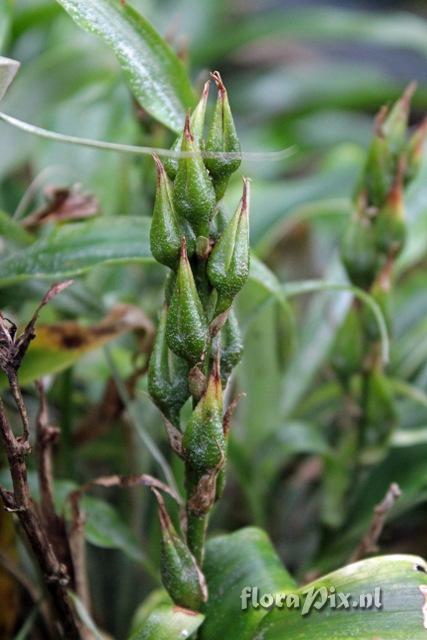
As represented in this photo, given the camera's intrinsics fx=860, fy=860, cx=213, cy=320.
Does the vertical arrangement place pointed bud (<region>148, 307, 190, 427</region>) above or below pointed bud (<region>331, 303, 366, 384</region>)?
above

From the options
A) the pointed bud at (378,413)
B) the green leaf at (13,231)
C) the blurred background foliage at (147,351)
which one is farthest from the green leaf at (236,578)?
the green leaf at (13,231)

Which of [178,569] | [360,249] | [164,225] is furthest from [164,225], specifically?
[360,249]

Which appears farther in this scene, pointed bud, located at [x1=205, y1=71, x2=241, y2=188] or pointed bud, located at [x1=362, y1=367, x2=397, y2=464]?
pointed bud, located at [x1=362, y1=367, x2=397, y2=464]

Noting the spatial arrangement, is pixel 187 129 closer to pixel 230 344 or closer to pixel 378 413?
pixel 230 344

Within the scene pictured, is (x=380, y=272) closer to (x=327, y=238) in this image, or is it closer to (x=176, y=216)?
(x=176, y=216)

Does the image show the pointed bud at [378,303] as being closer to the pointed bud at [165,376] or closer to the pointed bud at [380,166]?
the pointed bud at [380,166]

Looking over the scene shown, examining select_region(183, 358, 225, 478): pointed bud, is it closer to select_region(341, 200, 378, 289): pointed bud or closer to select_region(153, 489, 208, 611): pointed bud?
select_region(153, 489, 208, 611): pointed bud

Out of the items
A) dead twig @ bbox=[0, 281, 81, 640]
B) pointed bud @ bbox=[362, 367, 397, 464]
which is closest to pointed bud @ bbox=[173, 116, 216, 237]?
dead twig @ bbox=[0, 281, 81, 640]
